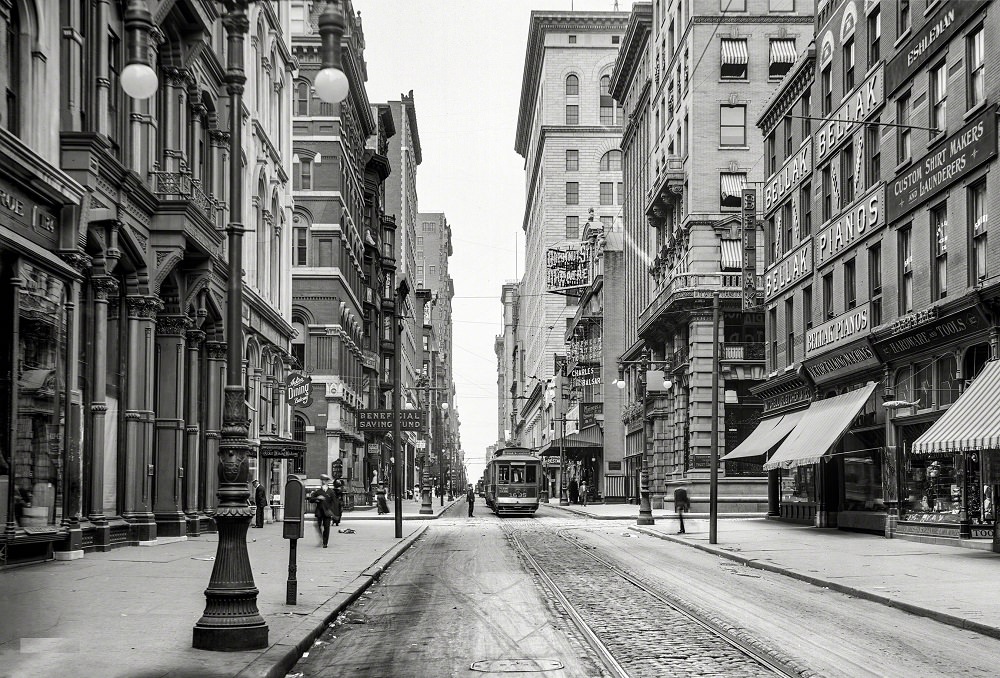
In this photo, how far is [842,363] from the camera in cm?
3512

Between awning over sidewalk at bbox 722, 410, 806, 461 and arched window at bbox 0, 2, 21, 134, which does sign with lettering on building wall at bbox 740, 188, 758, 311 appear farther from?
arched window at bbox 0, 2, 21, 134

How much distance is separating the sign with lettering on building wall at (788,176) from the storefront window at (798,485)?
10.1 m

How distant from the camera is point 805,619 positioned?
14.4 m

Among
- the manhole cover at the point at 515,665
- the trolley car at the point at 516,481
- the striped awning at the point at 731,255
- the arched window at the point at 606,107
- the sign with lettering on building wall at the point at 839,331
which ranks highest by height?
the arched window at the point at 606,107

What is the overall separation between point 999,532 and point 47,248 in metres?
19.9

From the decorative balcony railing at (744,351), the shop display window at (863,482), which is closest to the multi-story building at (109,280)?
the shop display window at (863,482)

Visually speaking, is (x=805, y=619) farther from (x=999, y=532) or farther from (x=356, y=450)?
(x=356, y=450)

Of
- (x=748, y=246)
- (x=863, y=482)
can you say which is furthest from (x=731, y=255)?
(x=863, y=482)

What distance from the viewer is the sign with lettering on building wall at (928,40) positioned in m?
26.6

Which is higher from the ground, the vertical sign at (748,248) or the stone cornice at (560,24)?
the stone cornice at (560,24)

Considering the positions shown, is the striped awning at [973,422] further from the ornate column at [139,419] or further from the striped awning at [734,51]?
the striped awning at [734,51]

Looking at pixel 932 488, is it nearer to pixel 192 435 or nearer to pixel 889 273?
pixel 889 273

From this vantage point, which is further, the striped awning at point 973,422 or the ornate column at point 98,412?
the ornate column at point 98,412

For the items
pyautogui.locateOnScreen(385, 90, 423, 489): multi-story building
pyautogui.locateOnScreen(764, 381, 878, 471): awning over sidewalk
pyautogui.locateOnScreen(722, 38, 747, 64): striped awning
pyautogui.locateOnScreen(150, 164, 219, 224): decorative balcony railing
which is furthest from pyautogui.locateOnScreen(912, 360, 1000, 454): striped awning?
pyautogui.locateOnScreen(385, 90, 423, 489): multi-story building
